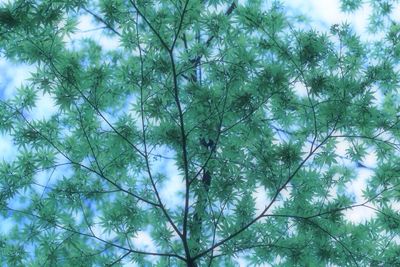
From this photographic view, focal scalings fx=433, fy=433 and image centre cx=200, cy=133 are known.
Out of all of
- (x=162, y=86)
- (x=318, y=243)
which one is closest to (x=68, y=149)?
(x=162, y=86)

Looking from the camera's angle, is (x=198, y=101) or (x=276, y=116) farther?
(x=276, y=116)

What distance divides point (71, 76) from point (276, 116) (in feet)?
6.36

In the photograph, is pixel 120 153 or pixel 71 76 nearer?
pixel 71 76

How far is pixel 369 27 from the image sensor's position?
19.1 ft

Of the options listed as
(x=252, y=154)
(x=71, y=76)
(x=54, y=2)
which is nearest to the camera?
(x=54, y=2)

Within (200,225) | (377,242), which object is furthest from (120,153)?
(377,242)

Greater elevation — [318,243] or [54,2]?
[54,2]

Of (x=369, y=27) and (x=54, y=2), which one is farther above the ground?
(x=369, y=27)

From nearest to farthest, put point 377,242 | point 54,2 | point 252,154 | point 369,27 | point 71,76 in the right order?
point 54,2
point 71,76
point 252,154
point 377,242
point 369,27

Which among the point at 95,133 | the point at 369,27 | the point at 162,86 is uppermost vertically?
the point at 369,27

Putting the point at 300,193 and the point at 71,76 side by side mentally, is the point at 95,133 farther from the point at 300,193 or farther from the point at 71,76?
the point at 300,193

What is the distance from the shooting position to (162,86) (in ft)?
13.6

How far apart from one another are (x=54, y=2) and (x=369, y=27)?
13.9 ft

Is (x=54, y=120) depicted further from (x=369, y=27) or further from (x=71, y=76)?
(x=369, y=27)
